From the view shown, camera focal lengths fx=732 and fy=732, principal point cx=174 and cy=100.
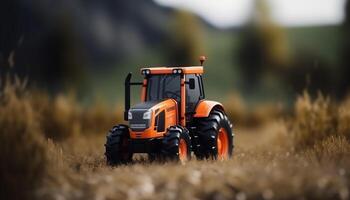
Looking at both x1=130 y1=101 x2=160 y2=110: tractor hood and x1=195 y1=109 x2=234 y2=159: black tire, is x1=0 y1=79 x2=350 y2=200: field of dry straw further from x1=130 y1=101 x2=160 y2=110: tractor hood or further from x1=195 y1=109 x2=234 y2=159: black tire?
x1=130 y1=101 x2=160 y2=110: tractor hood

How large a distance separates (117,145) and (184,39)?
3688 cm

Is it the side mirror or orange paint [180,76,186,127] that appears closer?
orange paint [180,76,186,127]

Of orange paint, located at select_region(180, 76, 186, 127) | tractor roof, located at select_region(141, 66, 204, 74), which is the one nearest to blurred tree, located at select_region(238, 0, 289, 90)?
tractor roof, located at select_region(141, 66, 204, 74)

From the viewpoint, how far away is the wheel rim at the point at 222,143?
11.9 metres

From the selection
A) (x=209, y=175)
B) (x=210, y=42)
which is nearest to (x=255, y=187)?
(x=209, y=175)

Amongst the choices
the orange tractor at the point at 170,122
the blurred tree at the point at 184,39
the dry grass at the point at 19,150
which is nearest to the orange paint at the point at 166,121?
the orange tractor at the point at 170,122

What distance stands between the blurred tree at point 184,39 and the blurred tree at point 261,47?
13.3 ft

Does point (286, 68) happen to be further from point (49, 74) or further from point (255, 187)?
point (255, 187)

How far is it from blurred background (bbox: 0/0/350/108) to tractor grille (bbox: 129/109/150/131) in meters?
6.49

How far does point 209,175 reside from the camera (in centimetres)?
837

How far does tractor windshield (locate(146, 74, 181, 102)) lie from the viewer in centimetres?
1120

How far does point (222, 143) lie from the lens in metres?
12.0

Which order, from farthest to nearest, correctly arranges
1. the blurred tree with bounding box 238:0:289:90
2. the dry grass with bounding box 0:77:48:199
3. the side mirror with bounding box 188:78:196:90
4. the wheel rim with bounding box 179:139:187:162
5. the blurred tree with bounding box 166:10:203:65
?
the blurred tree with bounding box 238:0:289:90, the blurred tree with bounding box 166:10:203:65, the side mirror with bounding box 188:78:196:90, the wheel rim with bounding box 179:139:187:162, the dry grass with bounding box 0:77:48:199

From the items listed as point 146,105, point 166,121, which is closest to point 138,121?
point 146,105
